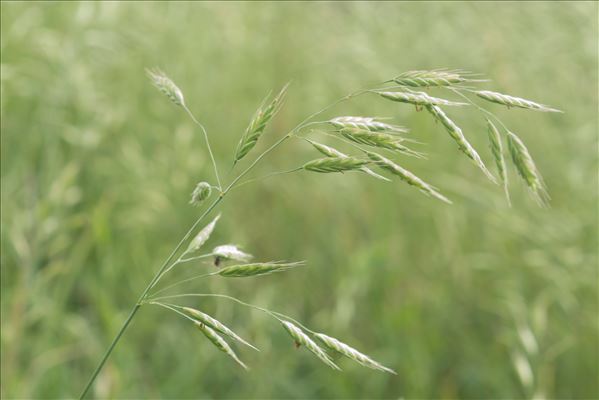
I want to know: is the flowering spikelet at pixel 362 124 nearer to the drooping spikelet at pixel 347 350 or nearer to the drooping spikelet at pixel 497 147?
the drooping spikelet at pixel 497 147

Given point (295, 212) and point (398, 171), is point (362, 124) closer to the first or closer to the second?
point (398, 171)

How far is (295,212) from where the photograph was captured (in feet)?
12.9

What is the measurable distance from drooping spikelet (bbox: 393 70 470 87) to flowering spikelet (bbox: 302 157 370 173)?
0.11 m

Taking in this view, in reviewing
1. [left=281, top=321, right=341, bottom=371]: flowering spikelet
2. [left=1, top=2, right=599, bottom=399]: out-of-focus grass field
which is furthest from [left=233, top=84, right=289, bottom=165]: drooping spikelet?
[left=1, top=2, right=599, bottom=399]: out-of-focus grass field

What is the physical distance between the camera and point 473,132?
155 inches

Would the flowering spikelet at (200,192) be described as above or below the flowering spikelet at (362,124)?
below

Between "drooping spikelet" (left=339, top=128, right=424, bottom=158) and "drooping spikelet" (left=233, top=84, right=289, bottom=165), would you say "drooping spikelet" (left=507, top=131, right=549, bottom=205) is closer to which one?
"drooping spikelet" (left=339, top=128, right=424, bottom=158)

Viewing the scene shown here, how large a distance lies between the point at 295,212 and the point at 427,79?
289 centimetres

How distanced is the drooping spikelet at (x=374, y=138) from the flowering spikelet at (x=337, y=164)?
0.04 meters

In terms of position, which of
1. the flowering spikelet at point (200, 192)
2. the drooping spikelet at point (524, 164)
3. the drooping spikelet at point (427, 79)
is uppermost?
the drooping spikelet at point (427, 79)

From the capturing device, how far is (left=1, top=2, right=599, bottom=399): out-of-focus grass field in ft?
10.0

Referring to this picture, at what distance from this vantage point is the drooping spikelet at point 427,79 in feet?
3.44

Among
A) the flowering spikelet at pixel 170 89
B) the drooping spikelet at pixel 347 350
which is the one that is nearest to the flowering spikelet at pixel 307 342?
the drooping spikelet at pixel 347 350

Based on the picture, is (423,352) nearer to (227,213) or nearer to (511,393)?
(511,393)
